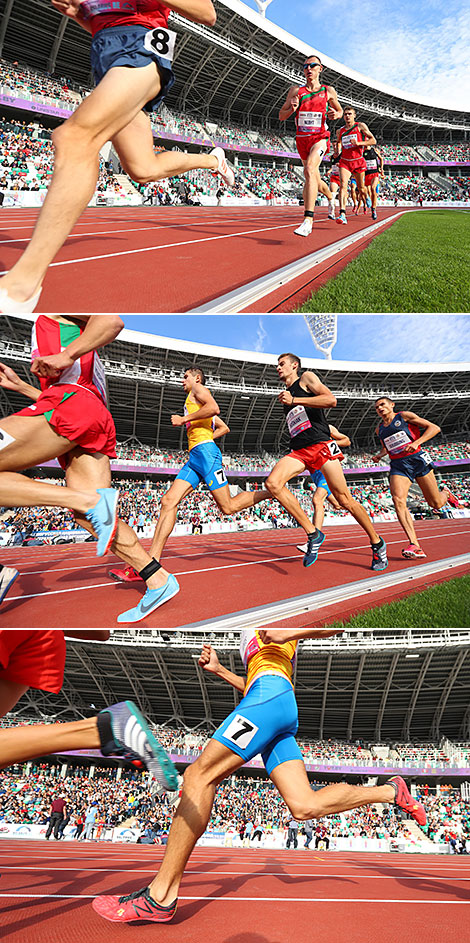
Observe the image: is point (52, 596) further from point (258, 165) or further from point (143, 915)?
point (258, 165)

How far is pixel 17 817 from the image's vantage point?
46.5 feet

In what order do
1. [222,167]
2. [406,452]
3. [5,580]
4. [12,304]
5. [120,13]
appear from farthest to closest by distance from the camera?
[406,452] < [5,580] < [222,167] < [120,13] < [12,304]

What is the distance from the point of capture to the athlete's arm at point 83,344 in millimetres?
2229

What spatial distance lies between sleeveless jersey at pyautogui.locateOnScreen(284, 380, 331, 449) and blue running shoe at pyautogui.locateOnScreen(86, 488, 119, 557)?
1736 millimetres

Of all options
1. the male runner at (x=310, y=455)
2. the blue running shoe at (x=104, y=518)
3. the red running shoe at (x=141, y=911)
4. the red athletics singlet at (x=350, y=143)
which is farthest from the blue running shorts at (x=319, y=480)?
the red athletics singlet at (x=350, y=143)

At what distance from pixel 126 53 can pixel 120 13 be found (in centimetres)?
26

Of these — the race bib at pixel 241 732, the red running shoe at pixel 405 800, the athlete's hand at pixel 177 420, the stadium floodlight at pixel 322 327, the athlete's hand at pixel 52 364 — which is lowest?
the red running shoe at pixel 405 800

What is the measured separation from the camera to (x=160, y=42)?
6.19ft

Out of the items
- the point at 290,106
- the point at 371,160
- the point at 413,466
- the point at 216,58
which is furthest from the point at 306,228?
the point at 216,58

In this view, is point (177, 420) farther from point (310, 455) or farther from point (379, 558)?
point (379, 558)

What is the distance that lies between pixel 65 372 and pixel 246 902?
308 cm

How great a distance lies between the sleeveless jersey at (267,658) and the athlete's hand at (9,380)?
5.70 ft

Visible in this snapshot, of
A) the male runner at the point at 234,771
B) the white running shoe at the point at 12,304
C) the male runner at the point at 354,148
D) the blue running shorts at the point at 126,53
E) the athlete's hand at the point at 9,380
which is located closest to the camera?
the white running shoe at the point at 12,304

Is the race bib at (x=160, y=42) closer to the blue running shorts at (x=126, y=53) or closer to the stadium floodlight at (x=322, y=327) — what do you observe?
the blue running shorts at (x=126, y=53)
